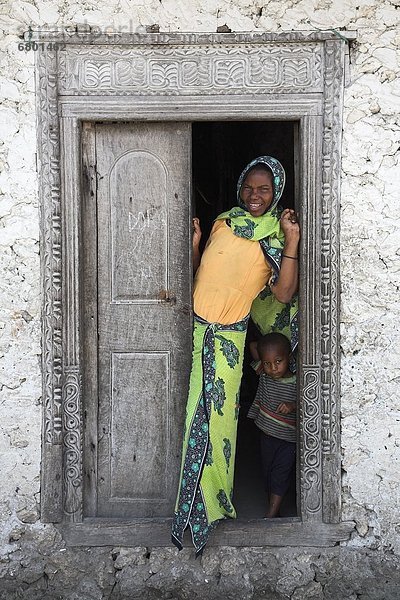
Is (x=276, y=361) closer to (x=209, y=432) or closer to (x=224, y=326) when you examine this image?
(x=224, y=326)

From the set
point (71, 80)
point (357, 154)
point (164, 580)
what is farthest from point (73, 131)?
point (164, 580)

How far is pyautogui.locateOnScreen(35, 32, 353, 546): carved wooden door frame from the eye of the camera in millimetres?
3533

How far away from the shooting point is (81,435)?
3.69m

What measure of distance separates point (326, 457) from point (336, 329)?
25.1 inches

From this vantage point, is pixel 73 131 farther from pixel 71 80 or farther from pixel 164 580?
pixel 164 580

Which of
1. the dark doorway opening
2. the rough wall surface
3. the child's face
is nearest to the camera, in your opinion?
the rough wall surface

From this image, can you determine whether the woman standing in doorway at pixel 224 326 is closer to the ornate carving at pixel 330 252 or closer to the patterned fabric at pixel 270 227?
the patterned fabric at pixel 270 227

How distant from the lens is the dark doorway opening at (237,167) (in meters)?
5.38

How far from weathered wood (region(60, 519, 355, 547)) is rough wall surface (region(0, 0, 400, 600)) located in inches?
2.0

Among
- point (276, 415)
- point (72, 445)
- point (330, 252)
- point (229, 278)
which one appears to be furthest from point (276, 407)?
point (72, 445)

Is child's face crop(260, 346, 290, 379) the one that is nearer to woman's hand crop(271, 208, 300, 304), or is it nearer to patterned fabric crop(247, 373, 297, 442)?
patterned fabric crop(247, 373, 297, 442)

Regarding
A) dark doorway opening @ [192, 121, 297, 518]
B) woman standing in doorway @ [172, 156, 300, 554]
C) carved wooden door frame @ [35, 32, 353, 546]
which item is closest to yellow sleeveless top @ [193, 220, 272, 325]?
woman standing in doorway @ [172, 156, 300, 554]

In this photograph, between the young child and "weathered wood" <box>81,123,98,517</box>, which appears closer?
"weathered wood" <box>81,123,98,517</box>

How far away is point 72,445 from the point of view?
3.69 metres
